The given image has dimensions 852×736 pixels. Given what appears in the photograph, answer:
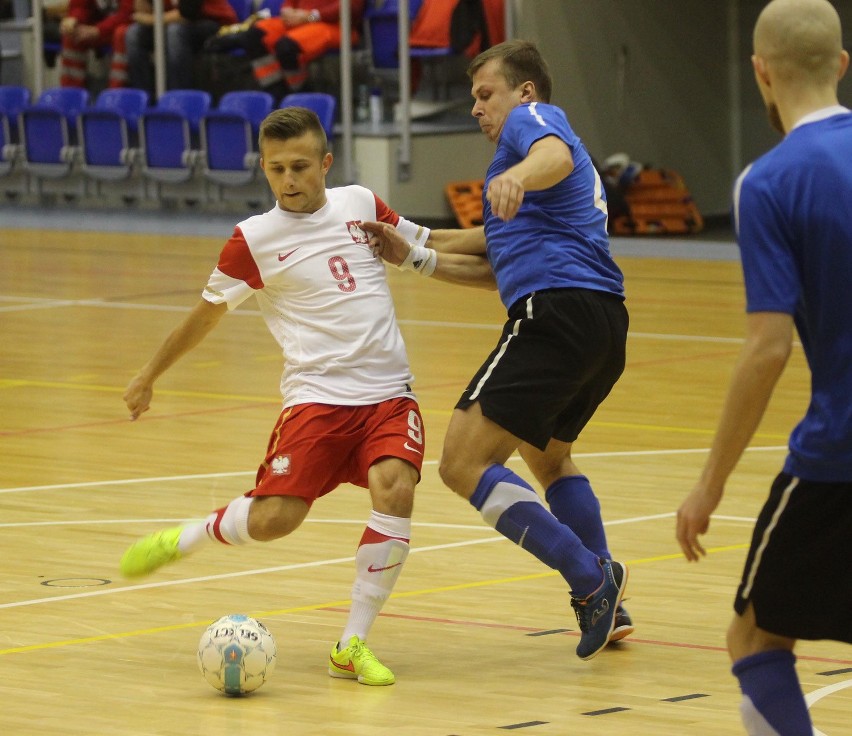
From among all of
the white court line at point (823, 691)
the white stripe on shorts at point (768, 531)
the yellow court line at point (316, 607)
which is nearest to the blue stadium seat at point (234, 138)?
the yellow court line at point (316, 607)

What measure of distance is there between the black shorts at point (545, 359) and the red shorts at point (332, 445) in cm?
17

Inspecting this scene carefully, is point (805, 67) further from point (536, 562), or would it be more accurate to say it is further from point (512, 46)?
point (536, 562)

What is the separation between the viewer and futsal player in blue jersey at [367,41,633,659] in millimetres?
4582

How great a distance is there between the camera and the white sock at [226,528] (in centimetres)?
461

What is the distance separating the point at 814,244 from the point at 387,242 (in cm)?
209

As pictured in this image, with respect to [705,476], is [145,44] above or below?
below

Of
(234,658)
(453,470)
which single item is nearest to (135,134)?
(453,470)

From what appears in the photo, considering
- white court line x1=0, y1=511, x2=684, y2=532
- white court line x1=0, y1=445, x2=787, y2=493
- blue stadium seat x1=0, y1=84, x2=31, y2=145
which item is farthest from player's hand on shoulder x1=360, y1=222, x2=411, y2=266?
blue stadium seat x1=0, y1=84, x2=31, y2=145

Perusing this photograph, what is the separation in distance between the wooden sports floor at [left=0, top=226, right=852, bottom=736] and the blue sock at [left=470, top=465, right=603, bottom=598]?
0.87 ft

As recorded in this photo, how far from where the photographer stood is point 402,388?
15.6ft

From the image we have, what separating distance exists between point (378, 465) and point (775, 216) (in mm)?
1835

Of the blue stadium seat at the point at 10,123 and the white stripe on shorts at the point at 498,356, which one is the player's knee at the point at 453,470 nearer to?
the white stripe on shorts at the point at 498,356

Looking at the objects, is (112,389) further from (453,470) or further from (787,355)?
(787,355)

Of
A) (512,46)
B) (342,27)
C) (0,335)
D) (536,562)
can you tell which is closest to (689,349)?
(0,335)
